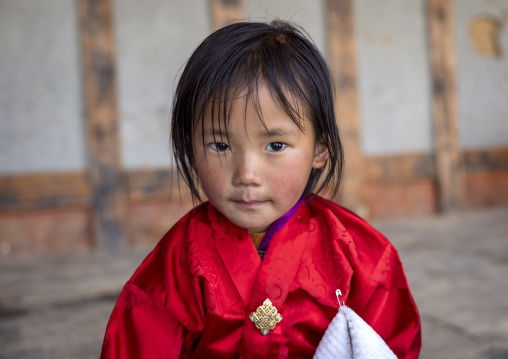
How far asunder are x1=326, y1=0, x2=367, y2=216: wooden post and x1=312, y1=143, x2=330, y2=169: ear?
9.41 ft

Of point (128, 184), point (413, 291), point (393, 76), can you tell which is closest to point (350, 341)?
point (413, 291)

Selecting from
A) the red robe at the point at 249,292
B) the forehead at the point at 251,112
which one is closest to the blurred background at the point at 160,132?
the red robe at the point at 249,292

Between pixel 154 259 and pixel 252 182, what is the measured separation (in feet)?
1.06

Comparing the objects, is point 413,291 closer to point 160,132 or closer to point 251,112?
point 251,112

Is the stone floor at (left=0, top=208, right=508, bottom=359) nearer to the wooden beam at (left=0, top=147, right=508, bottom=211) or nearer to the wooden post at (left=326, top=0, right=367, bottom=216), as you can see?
the wooden beam at (left=0, top=147, right=508, bottom=211)

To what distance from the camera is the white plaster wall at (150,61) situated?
3.46m

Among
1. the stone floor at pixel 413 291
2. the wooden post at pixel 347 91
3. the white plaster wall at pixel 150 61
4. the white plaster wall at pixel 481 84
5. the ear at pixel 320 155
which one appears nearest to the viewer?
the ear at pixel 320 155

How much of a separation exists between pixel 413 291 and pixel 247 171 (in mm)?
1559

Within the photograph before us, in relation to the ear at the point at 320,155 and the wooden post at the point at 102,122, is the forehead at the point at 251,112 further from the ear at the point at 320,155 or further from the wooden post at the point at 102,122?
the wooden post at the point at 102,122

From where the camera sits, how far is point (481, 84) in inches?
176

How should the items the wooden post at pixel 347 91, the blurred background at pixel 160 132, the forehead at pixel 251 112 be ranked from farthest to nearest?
the wooden post at pixel 347 91 → the blurred background at pixel 160 132 → the forehead at pixel 251 112

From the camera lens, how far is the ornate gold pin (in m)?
0.98

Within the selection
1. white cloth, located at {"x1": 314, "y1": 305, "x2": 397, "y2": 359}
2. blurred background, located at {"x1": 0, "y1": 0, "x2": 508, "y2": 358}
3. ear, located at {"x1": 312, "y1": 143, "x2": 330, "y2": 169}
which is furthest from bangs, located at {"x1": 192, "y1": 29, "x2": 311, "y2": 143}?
blurred background, located at {"x1": 0, "y1": 0, "x2": 508, "y2": 358}

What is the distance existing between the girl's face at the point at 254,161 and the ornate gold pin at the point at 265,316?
160 millimetres
